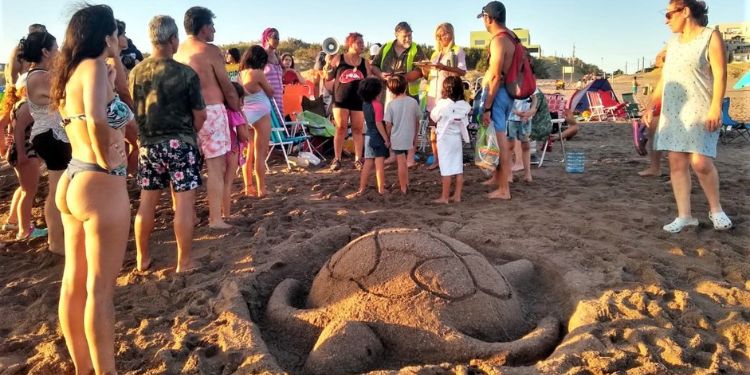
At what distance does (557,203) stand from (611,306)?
265 centimetres

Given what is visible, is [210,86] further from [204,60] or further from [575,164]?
[575,164]

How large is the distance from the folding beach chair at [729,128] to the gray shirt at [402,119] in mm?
7331

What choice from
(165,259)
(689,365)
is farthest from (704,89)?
(165,259)

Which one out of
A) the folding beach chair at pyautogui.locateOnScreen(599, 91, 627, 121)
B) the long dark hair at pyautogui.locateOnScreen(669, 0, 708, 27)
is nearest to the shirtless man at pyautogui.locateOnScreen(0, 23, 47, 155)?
the long dark hair at pyautogui.locateOnScreen(669, 0, 708, 27)

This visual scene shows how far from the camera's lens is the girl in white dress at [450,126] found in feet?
18.6

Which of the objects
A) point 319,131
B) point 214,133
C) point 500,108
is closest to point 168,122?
point 214,133

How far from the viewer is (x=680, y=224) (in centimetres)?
447

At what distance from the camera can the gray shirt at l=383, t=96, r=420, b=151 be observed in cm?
589

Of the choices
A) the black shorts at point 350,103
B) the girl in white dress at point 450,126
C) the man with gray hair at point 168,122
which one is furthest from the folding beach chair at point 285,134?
the man with gray hair at point 168,122

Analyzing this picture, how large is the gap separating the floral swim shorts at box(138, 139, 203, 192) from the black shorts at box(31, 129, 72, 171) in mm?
1081

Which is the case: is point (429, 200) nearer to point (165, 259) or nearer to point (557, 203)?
point (557, 203)

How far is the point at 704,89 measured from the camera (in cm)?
423

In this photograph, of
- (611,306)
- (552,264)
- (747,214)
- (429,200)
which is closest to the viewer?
(611,306)

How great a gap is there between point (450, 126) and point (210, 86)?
2542 millimetres
